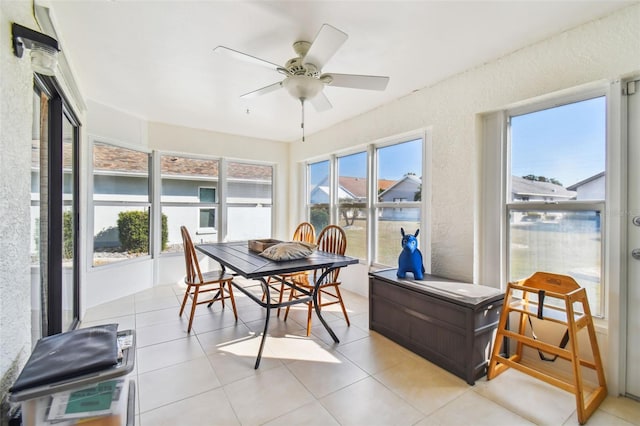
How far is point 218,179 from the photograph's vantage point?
4.91m

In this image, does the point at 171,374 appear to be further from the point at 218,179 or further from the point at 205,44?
the point at 218,179

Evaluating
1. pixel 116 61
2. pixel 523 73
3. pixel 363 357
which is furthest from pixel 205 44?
pixel 363 357

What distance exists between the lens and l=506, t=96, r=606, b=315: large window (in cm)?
199

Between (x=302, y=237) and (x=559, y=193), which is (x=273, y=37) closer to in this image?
(x=302, y=237)

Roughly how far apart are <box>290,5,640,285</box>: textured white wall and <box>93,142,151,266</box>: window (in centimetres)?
335

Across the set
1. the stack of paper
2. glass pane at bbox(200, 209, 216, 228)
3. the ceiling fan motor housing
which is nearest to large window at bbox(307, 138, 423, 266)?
the ceiling fan motor housing

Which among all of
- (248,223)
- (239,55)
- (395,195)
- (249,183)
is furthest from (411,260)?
(249,183)

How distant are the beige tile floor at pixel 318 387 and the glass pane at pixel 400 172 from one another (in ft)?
5.27

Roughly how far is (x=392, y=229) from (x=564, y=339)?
1933mm

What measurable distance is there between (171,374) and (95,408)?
39.9 inches

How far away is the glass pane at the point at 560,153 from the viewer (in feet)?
6.49

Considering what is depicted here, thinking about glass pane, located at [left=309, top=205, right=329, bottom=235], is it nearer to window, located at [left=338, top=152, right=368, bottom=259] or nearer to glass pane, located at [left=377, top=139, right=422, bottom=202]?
window, located at [left=338, top=152, right=368, bottom=259]

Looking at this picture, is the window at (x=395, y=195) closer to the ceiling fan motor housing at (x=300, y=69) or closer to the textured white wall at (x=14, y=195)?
the ceiling fan motor housing at (x=300, y=69)

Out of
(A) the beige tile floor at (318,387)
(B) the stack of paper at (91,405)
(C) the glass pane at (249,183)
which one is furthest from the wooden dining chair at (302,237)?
(B) the stack of paper at (91,405)
